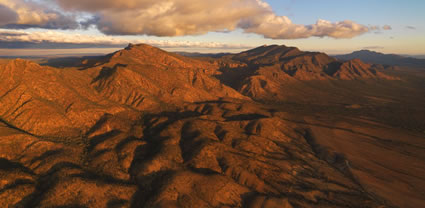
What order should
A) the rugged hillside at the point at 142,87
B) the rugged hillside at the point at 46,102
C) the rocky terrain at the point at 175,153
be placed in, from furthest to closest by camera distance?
1. the rugged hillside at the point at 142,87
2. the rugged hillside at the point at 46,102
3. the rocky terrain at the point at 175,153

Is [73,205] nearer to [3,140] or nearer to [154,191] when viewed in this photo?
[154,191]

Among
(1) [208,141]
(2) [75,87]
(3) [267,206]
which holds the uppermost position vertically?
→ (2) [75,87]

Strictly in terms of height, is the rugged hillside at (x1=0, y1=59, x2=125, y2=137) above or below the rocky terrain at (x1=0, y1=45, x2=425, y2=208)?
above

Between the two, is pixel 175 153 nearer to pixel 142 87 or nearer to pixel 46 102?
pixel 46 102

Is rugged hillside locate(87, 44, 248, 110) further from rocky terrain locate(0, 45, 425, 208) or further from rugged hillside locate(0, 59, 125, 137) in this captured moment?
rugged hillside locate(0, 59, 125, 137)

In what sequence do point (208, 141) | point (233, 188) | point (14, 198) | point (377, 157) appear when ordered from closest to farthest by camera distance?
1. point (14, 198)
2. point (233, 188)
3. point (208, 141)
4. point (377, 157)

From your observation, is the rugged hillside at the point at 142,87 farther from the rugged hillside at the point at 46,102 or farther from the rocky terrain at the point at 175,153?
the rugged hillside at the point at 46,102

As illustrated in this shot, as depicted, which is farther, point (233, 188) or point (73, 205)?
point (233, 188)

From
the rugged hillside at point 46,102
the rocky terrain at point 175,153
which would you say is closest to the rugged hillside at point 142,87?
the rocky terrain at point 175,153

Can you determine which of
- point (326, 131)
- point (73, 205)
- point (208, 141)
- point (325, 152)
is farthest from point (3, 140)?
point (326, 131)

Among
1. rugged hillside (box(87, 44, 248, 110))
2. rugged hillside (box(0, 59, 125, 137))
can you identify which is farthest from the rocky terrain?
rugged hillside (box(87, 44, 248, 110))

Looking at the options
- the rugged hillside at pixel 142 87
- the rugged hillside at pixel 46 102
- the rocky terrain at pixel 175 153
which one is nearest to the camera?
the rocky terrain at pixel 175 153
